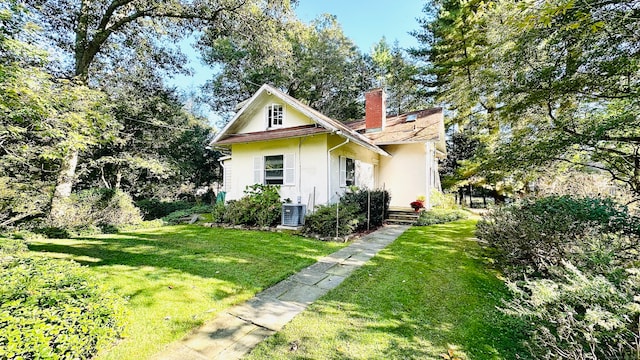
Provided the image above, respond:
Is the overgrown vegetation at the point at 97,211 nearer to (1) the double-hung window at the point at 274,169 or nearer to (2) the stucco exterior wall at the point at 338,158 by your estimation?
(1) the double-hung window at the point at 274,169

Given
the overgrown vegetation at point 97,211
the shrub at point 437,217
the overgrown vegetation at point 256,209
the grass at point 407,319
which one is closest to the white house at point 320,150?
the overgrown vegetation at point 256,209

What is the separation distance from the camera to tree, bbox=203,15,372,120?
24062 millimetres

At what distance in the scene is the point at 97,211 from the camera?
36.6 feet

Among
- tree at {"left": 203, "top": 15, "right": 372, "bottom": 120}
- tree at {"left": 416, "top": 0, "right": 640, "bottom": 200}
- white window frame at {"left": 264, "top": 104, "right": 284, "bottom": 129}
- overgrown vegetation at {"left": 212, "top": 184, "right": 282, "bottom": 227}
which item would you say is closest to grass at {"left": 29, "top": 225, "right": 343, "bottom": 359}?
overgrown vegetation at {"left": 212, "top": 184, "right": 282, "bottom": 227}

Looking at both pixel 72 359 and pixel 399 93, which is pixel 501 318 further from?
pixel 399 93

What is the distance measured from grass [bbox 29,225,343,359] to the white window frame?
17.3 ft

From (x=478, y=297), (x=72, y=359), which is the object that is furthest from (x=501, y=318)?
(x=72, y=359)

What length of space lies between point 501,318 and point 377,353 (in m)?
1.87

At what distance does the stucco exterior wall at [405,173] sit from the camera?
1392cm

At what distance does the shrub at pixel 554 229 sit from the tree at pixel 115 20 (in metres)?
13.1

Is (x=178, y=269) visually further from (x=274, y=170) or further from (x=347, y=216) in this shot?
(x=274, y=170)

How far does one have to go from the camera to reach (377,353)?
2.87 m

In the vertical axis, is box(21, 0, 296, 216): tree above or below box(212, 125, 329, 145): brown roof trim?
above

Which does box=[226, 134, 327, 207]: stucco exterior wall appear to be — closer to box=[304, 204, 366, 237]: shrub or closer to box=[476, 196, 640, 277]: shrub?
box=[304, 204, 366, 237]: shrub
